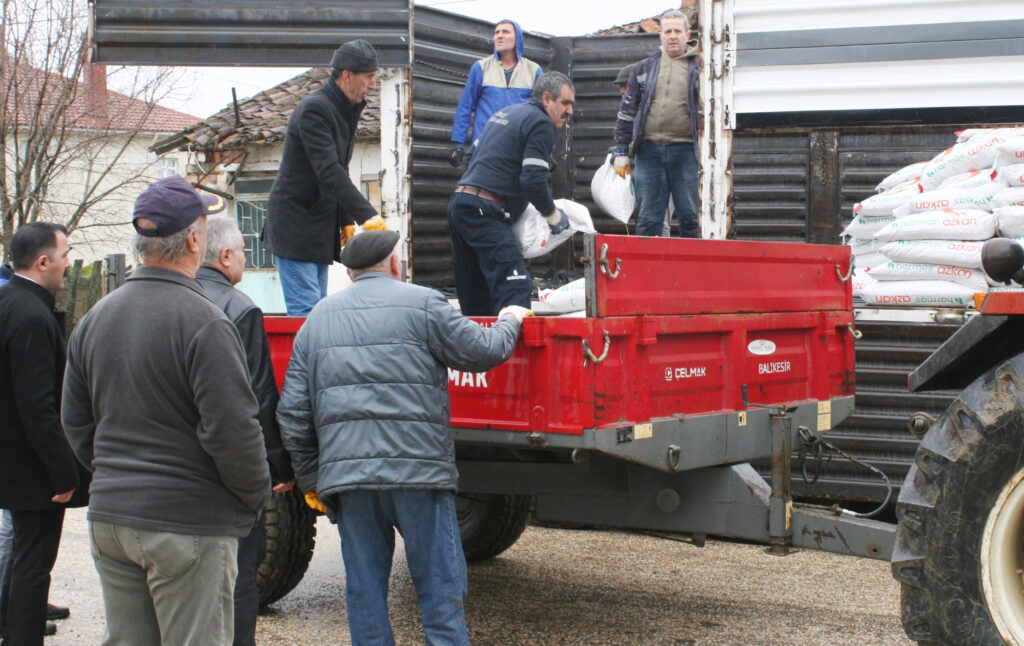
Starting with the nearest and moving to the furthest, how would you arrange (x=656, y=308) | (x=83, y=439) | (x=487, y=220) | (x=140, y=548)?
(x=140, y=548) < (x=83, y=439) < (x=656, y=308) < (x=487, y=220)

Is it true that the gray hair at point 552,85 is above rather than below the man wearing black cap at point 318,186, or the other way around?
above

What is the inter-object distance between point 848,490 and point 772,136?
2.25 m

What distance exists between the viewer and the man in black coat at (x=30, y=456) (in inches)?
154

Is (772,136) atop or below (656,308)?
atop

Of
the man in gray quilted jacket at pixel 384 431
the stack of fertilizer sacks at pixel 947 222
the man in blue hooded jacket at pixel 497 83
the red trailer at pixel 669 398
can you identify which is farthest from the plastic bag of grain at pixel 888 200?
the man in gray quilted jacket at pixel 384 431

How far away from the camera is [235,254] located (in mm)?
3660

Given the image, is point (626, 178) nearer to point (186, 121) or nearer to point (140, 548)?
point (140, 548)

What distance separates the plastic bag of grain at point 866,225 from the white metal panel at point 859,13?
1185 mm

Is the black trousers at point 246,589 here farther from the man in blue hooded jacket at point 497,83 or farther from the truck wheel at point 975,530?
the man in blue hooded jacket at point 497,83

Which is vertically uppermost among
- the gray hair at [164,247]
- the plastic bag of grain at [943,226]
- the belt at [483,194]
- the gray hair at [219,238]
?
the belt at [483,194]

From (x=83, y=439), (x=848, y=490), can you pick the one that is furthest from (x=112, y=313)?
(x=848, y=490)

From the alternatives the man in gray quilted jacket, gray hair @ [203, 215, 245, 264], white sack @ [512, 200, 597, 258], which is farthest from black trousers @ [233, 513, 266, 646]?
white sack @ [512, 200, 597, 258]

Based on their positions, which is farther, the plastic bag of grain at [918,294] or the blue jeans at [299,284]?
the plastic bag of grain at [918,294]

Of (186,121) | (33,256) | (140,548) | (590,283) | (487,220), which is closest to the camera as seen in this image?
(140,548)
